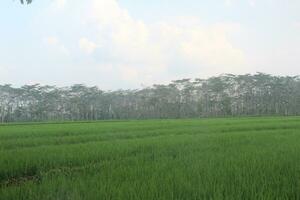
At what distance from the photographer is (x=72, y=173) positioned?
5.94 m

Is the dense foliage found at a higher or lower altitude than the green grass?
higher

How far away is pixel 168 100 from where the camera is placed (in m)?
66.9

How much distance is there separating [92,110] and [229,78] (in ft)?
80.4

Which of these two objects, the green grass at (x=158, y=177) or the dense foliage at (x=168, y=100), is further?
the dense foliage at (x=168, y=100)

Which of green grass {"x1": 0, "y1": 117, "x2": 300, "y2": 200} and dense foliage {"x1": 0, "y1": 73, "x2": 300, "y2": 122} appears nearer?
green grass {"x1": 0, "y1": 117, "x2": 300, "y2": 200}

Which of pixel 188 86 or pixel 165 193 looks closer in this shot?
pixel 165 193

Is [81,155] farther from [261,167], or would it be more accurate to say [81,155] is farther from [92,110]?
[92,110]

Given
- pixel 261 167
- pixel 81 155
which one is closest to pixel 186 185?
pixel 261 167

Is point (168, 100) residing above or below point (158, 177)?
above

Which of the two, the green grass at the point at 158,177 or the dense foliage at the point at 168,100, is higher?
the dense foliage at the point at 168,100

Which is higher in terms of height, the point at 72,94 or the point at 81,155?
the point at 72,94

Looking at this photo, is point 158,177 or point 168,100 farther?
point 168,100

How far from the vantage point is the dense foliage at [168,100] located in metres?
62.5

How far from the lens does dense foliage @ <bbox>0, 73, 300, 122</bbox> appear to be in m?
62.5
